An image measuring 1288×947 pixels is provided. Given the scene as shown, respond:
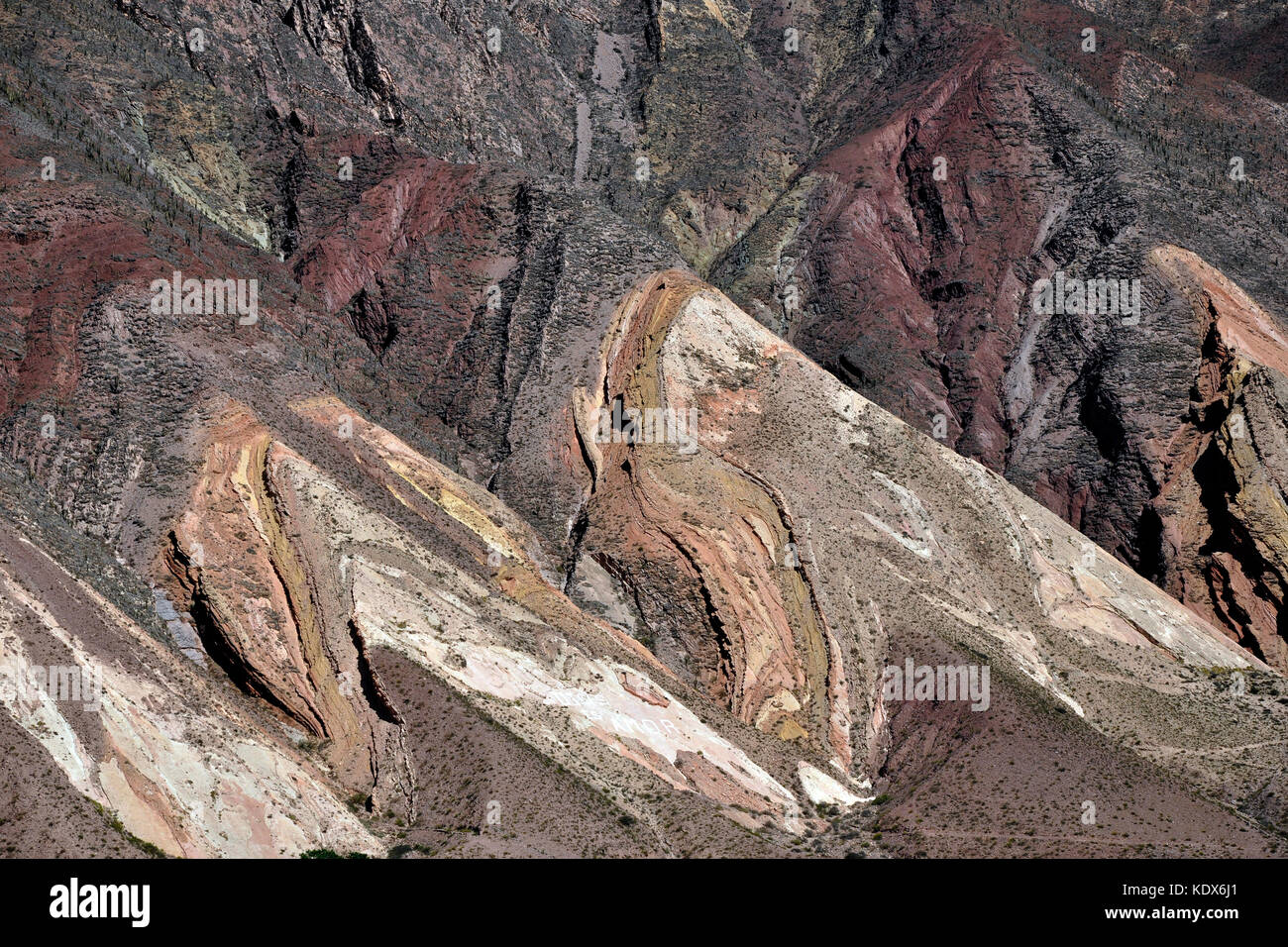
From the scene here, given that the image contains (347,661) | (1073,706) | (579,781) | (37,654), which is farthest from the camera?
(1073,706)

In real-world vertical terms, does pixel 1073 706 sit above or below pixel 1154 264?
below

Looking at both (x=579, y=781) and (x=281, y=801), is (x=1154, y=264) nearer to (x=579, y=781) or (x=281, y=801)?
(x=579, y=781)

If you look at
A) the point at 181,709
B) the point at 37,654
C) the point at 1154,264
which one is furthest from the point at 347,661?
the point at 1154,264

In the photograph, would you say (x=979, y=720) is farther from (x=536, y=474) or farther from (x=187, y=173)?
(x=187, y=173)

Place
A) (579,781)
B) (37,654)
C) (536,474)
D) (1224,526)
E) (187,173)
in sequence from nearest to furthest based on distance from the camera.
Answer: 1. (37,654)
2. (579,781)
3. (536,474)
4. (1224,526)
5. (187,173)

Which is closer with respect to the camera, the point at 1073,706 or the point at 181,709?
the point at 181,709
